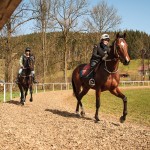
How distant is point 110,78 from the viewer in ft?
37.0

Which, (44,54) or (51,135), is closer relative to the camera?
(51,135)

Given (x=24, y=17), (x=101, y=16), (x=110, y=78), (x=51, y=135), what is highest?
(x=101, y=16)

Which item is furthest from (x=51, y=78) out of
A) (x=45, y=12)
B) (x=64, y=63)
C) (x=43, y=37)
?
(x=45, y=12)

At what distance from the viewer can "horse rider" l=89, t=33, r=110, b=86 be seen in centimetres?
1148

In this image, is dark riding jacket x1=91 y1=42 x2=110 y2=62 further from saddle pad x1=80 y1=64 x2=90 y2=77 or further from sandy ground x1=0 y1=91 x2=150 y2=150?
sandy ground x1=0 y1=91 x2=150 y2=150

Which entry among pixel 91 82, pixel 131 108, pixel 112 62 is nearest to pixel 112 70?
pixel 112 62

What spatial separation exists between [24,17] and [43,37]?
435 inches

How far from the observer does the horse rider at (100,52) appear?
1148 centimetres

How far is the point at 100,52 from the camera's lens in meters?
11.5

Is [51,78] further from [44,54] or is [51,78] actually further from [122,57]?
[122,57]

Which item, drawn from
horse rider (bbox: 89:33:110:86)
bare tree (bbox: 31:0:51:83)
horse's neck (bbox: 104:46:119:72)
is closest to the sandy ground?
horse's neck (bbox: 104:46:119:72)

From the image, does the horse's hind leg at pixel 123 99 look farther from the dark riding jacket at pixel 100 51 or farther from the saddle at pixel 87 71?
the dark riding jacket at pixel 100 51

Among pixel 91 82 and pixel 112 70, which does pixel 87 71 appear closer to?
pixel 91 82

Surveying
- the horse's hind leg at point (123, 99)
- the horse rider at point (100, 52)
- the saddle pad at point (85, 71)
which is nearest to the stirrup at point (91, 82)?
the horse rider at point (100, 52)
